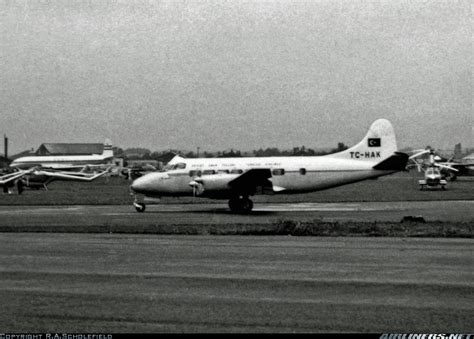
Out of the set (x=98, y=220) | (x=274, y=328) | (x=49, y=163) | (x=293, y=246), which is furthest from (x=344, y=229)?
(x=49, y=163)

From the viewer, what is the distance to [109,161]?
12725cm

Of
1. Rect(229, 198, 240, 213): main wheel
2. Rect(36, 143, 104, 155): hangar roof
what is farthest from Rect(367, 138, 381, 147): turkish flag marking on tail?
Rect(36, 143, 104, 155): hangar roof

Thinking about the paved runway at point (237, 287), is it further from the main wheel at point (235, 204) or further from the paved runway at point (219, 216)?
the main wheel at point (235, 204)

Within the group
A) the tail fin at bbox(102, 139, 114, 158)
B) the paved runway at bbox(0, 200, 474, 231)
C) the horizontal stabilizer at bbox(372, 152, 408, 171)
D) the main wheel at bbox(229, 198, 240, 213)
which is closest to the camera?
the paved runway at bbox(0, 200, 474, 231)

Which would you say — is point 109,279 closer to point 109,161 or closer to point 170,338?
point 170,338

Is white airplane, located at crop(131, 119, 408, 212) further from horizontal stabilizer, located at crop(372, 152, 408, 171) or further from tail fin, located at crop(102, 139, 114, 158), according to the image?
tail fin, located at crop(102, 139, 114, 158)

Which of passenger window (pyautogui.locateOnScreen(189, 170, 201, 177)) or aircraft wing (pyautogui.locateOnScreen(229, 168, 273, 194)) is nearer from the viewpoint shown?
aircraft wing (pyautogui.locateOnScreen(229, 168, 273, 194))

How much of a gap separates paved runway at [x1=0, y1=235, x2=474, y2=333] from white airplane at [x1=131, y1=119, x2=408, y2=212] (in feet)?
46.3

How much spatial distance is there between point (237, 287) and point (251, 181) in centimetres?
2037

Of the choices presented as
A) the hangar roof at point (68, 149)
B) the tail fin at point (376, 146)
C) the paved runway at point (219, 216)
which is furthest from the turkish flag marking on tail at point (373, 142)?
the hangar roof at point (68, 149)

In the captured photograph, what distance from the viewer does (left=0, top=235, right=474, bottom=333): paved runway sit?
328 inches

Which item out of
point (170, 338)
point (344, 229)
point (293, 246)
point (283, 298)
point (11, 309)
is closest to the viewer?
point (170, 338)

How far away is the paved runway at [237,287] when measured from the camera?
8.34 m

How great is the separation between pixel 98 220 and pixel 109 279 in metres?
15.6
